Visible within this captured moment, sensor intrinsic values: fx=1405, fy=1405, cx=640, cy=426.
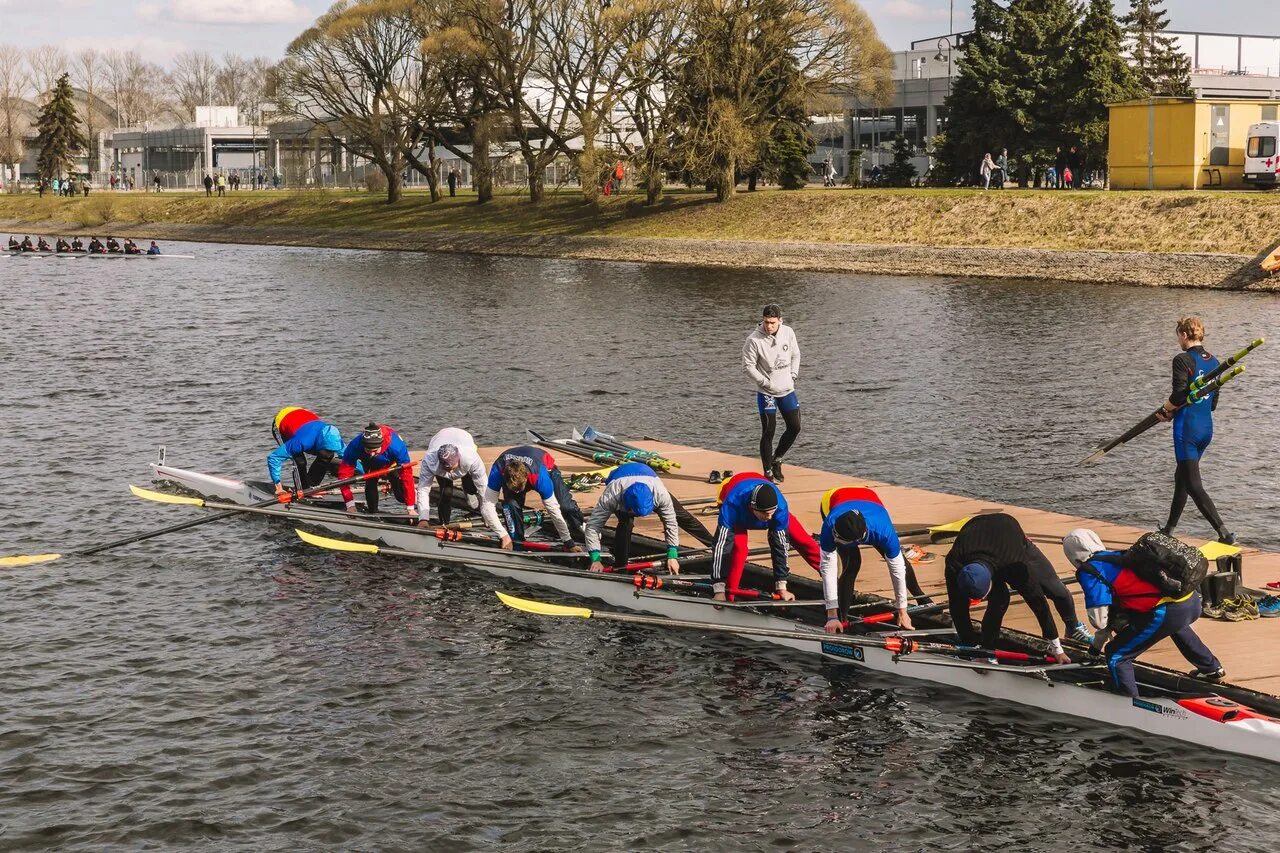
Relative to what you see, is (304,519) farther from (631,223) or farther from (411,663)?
(631,223)

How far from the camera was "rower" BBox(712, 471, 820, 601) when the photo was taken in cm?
1711

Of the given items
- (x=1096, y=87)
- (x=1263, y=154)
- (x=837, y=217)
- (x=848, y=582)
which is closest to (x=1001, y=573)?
(x=848, y=582)

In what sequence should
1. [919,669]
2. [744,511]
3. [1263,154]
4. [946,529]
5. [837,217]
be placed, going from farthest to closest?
[837,217], [1263,154], [946,529], [744,511], [919,669]

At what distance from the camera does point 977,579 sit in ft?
48.6

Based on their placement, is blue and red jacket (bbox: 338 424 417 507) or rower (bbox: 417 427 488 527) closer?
rower (bbox: 417 427 488 527)

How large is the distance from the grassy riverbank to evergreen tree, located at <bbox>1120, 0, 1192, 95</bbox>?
30.4 meters

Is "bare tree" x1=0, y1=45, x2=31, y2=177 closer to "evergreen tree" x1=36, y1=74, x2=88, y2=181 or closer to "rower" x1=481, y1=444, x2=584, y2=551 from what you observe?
"evergreen tree" x1=36, y1=74, x2=88, y2=181

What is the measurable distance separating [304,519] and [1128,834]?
15.0m

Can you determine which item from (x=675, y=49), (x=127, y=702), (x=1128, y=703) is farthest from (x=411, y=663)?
(x=675, y=49)

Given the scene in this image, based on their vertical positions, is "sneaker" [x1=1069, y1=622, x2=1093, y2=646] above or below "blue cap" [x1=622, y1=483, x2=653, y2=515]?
below

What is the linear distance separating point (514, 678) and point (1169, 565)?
7853mm

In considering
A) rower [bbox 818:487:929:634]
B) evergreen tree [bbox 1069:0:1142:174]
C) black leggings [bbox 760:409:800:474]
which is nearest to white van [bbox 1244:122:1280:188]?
evergreen tree [bbox 1069:0:1142:174]

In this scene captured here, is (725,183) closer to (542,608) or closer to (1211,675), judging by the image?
(542,608)

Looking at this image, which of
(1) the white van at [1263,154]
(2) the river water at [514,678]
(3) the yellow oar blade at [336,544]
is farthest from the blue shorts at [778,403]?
(1) the white van at [1263,154]
